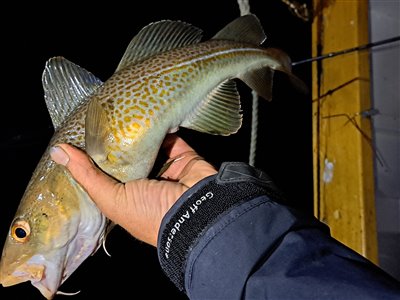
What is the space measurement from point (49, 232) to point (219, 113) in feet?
2.98

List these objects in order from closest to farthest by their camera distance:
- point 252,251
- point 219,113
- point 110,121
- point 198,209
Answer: point 252,251 < point 198,209 < point 110,121 < point 219,113

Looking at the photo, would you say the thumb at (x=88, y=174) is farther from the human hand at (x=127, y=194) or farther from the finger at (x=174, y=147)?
the finger at (x=174, y=147)

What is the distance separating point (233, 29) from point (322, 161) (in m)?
1.39

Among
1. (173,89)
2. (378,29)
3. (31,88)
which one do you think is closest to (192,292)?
(173,89)

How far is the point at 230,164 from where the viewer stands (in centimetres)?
150

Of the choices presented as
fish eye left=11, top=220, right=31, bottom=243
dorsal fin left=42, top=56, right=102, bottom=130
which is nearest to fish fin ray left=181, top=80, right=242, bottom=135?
dorsal fin left=42, top=56, right=102, bottom=130

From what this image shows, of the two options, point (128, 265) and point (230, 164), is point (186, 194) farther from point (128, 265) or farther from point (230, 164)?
point (128, 265)

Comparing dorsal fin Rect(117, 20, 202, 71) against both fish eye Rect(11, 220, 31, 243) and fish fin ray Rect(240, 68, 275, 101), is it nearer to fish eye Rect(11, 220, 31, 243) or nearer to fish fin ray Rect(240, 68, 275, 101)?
fish fin ray Rect(240, 68, 275, 101)

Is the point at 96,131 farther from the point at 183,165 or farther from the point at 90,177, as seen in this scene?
the point at 183,165

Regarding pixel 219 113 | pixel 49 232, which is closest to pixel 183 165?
pixel 219 113

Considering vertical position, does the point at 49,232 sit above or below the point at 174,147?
below

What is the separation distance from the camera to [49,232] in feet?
5.15

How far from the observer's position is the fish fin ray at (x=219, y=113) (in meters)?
1.88

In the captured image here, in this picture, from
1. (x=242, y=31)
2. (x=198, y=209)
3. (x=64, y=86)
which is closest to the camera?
(x=198, y=209)
